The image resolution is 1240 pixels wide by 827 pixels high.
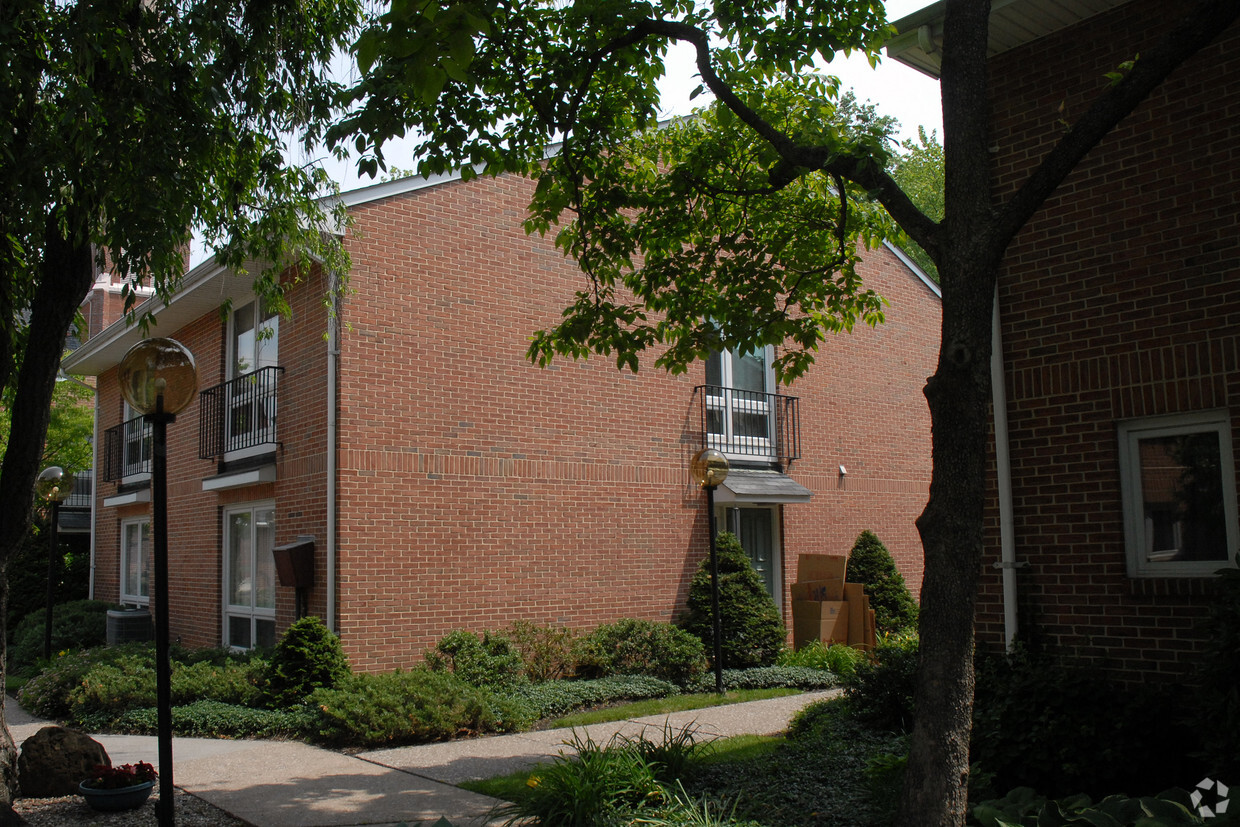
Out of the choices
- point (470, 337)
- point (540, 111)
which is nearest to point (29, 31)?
point (540, 111)

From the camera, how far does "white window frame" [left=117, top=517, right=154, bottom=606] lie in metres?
A: 19.2

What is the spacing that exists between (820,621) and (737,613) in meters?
2.30

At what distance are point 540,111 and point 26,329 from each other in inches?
214

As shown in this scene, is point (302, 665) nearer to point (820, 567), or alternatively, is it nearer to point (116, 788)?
point (116, 788)

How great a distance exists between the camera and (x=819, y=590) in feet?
52.2

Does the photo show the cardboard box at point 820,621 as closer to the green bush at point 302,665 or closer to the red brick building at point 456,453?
the red brick building at point 456,453

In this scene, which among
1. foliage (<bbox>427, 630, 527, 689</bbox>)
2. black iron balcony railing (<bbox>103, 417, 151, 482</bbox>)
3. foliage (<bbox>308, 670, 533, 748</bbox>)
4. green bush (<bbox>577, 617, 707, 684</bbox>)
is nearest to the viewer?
foliage (<bbox>308, 670, 533, 748</bbox>)

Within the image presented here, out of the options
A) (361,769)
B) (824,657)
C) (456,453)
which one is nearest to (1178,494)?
(361,769)

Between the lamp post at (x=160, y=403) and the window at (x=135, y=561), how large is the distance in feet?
45.8

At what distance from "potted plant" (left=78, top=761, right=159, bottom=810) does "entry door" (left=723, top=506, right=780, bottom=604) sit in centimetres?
1042

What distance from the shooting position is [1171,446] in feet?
21.9

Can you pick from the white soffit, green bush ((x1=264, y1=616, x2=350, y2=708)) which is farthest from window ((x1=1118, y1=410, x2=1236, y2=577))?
green bush ((x1=264, y1=616, x2=350, y2=708))

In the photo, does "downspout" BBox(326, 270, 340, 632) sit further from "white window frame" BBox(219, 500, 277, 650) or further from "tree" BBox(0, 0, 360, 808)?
"tree" BBox(0, 0, 360, 808)

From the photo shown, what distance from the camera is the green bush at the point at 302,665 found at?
11.0m
